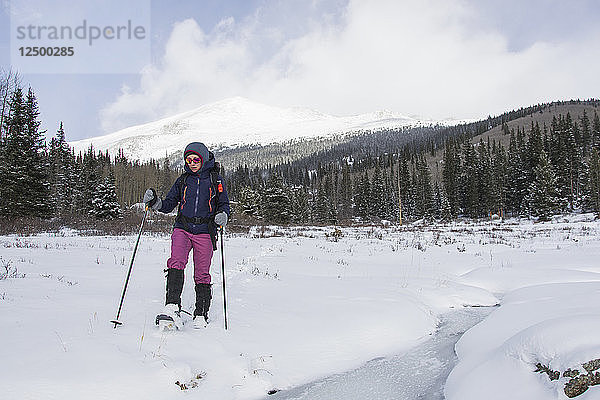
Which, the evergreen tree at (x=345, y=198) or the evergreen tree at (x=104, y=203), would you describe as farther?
the evergreen tree at (x=345, y=198)

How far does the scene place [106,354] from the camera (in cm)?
326

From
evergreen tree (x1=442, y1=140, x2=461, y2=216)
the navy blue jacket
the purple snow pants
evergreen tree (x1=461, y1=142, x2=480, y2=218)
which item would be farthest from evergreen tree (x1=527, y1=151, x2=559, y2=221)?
the purple snow pants

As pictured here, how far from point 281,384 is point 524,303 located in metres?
4.11

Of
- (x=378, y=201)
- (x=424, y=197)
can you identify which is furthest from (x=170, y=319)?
(x=378, y=201)

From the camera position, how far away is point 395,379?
3.74 metres

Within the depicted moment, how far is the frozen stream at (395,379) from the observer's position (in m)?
3.38

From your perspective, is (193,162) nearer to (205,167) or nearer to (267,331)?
(205,167)

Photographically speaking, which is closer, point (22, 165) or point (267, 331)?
point (267, 331)

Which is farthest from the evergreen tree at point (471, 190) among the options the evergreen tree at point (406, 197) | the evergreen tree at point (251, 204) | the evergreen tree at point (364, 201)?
the evergreen tree at point (251, 204)

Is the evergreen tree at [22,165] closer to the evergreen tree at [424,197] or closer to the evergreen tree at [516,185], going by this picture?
the evergreen tree at [424,197]

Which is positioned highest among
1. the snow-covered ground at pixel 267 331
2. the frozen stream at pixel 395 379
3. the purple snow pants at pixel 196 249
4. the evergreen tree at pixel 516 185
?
the evergreen tree at pixel 516 185

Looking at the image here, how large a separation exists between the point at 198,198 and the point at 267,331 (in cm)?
196

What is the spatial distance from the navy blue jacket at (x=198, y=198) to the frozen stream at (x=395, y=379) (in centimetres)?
239

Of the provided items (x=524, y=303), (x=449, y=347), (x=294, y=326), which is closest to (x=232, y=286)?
(x=294, y=326)
